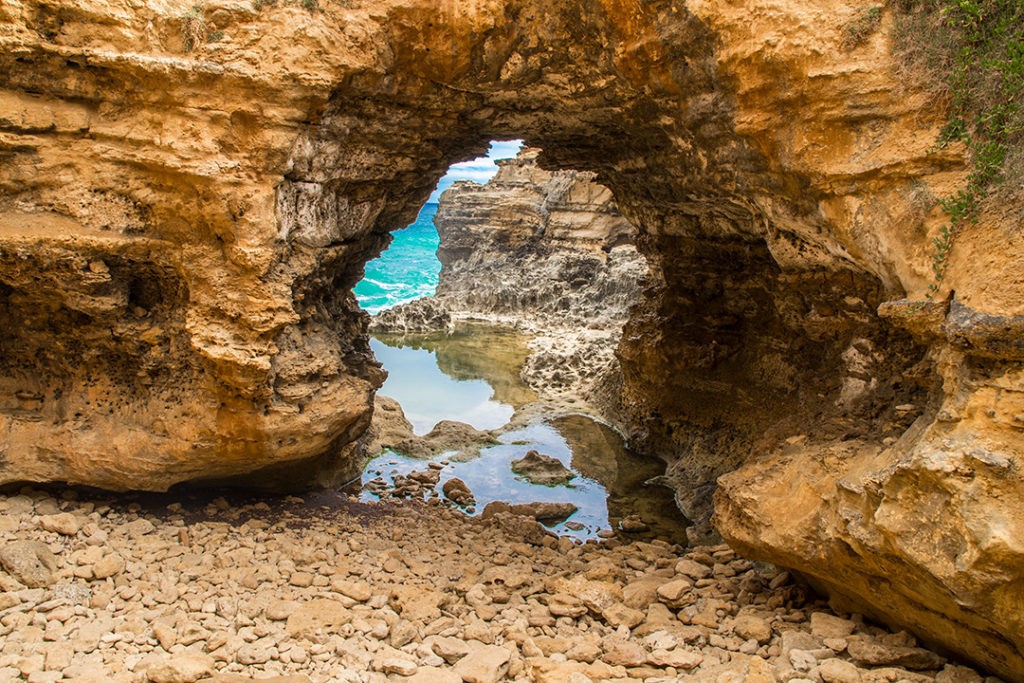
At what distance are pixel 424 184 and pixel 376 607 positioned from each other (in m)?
4.62

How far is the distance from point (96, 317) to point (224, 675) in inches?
141

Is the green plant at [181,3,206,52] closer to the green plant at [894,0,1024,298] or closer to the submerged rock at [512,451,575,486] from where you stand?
the green plant at [894,0,1024,298]

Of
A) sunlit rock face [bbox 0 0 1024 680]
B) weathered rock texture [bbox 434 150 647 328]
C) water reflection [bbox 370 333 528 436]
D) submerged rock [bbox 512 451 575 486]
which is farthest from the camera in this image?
weathered rock texture [bbox 434 150 647 328]

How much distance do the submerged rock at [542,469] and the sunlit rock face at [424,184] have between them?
3409 millimetres

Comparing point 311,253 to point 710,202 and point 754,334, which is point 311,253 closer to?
point 710,202

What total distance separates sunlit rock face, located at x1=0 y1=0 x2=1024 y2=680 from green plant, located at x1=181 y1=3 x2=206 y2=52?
22mm

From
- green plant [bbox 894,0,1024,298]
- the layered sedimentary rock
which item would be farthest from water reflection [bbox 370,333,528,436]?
green plant [bbox 894,0,1024,298]

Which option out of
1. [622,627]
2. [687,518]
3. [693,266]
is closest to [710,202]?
[693,266]

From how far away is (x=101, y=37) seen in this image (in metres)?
5.73

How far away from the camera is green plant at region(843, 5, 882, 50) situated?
478 cm

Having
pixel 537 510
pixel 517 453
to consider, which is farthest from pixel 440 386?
pixel 537 510

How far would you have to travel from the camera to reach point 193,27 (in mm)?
5766

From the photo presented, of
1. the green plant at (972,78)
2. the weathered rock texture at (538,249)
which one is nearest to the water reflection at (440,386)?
the weathered rock texture at (538,249)

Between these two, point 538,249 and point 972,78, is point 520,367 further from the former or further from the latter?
point 972,78
